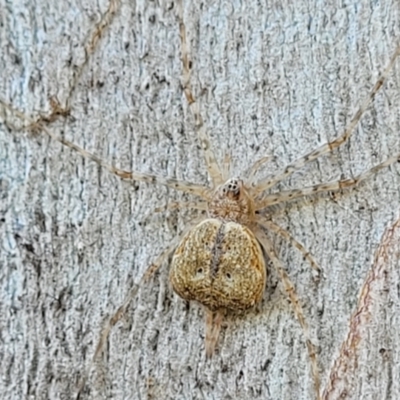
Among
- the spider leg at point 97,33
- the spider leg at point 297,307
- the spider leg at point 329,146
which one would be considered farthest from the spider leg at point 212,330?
the spider leg at point 97,33

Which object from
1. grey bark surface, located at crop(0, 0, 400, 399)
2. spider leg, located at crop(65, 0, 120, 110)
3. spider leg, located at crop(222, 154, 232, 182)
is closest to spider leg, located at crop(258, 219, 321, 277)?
grey bark surface, located at crop(0, 0, 400, 399)

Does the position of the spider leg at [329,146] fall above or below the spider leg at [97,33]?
below

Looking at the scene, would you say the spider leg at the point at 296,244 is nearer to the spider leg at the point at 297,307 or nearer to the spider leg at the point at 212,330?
the spider leg at the point at 297,307

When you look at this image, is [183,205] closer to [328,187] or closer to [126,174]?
[126,174]

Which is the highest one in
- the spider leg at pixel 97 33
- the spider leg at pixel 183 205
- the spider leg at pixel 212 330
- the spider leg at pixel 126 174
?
the spider leg at pixel 97 33

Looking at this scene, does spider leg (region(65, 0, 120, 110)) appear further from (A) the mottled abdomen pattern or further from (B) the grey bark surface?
(A) the mottled abdomen pattern

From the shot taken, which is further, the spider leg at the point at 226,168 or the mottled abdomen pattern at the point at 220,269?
the spider leg at the point at 226,168

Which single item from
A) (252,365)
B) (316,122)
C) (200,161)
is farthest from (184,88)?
(252,365)
